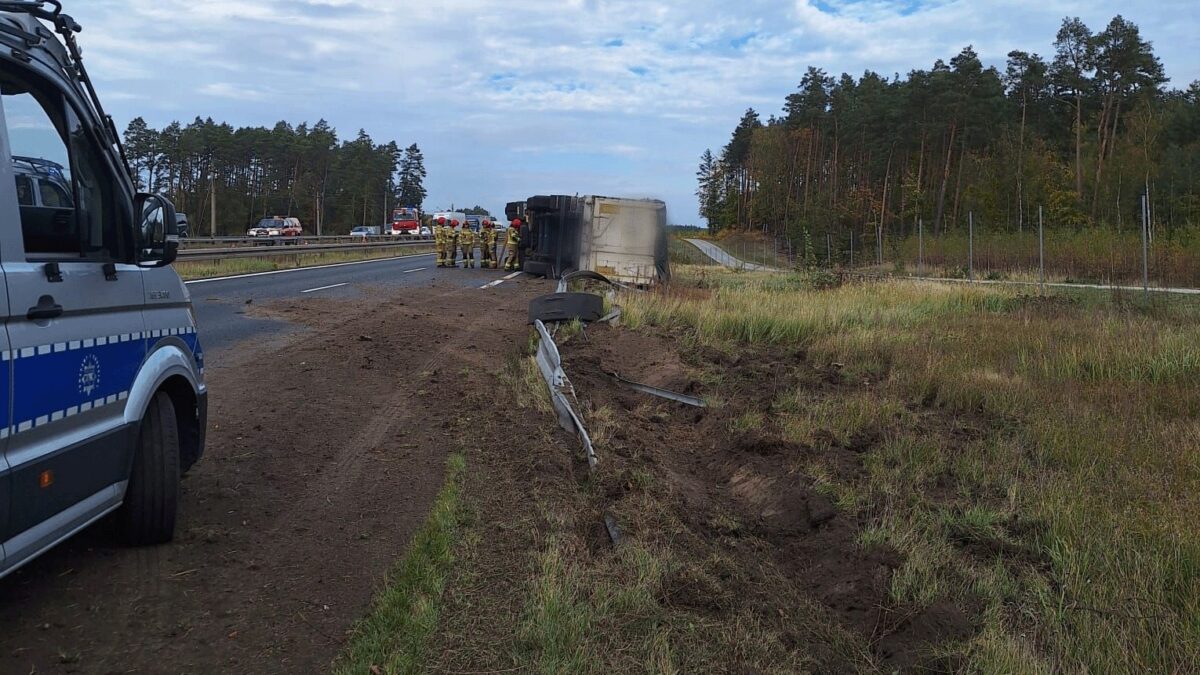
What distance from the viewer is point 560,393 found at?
25.8ft

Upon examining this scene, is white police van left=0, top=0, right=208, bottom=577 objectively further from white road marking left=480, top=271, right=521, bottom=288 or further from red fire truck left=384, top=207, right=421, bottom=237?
red fire truck left=384, top=207, right=421, bottom=237

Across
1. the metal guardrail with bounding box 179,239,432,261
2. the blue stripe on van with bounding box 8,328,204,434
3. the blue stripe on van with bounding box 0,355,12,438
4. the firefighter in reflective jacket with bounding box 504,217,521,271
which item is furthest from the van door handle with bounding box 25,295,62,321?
the firefighter in reflective jacket with bounding box 504,217,521,271

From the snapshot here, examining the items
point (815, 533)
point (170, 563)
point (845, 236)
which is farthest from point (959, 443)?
point (845, 236)

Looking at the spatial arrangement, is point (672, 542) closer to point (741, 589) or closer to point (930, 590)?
point (741, 589)

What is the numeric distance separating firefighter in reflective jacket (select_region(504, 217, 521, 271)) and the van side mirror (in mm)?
24647

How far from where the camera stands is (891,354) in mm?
11391

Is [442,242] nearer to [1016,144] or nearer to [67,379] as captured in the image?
[67,379]

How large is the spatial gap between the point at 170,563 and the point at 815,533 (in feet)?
11.8

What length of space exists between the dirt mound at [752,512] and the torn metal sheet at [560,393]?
181 mm

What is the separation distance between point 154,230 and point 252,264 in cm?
2462

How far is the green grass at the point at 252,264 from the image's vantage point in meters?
23.5

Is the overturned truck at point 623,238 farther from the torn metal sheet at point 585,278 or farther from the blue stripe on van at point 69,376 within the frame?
the blue stripe on van at point 69,376

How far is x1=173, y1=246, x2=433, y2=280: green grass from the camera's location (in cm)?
2355

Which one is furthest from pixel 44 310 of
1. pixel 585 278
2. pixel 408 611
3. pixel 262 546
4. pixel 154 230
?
pixel 585 278
